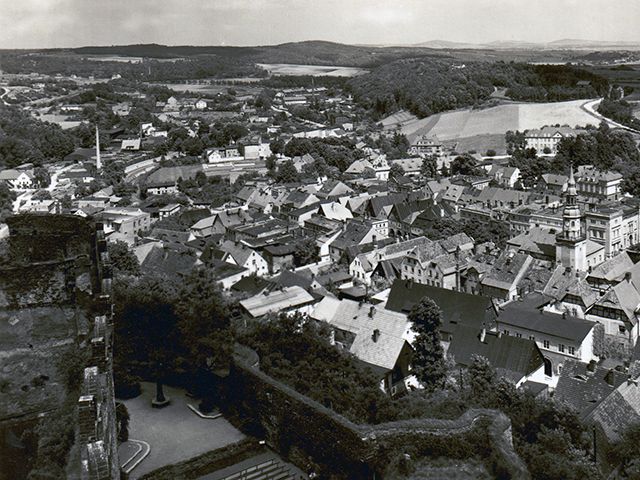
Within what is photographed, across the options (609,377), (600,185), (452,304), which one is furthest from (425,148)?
(609,377)

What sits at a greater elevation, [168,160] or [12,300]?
[12,300]

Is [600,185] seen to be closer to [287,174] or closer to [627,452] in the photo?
[287,174]

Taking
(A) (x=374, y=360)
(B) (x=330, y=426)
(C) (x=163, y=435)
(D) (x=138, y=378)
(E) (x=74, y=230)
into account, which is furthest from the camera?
(A) (x=374, y=360)

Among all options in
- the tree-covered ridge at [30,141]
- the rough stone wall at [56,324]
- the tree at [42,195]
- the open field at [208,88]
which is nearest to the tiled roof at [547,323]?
the rough stone wall at [56,324]

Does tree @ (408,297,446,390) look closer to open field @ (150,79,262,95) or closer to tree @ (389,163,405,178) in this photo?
tree @ (389,163,405,178)

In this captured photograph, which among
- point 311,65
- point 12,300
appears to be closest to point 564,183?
point 12,300

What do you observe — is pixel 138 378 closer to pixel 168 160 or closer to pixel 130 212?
pixel 130 212

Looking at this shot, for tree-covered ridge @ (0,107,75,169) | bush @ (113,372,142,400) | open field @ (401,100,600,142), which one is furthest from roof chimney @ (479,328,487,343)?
open field @ (401,100,600,142)
